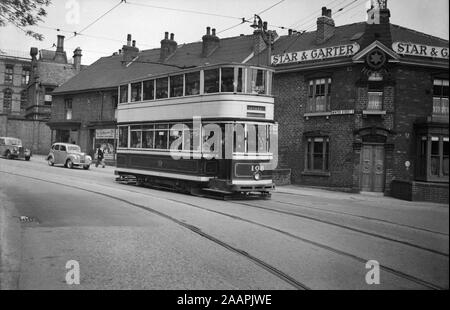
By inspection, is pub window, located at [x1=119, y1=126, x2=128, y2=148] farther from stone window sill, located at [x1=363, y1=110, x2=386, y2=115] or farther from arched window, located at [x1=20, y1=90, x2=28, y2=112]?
arched window, located at [x1=20, y1=90, x2=28, y2=112]

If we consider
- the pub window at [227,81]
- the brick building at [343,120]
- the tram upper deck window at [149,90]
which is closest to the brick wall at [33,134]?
the brick building at [343,120]

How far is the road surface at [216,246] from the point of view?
15.9 feet

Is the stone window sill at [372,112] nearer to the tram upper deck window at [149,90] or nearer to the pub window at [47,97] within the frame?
the tram upper deck window at [149,90]

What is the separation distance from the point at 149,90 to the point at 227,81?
417cm

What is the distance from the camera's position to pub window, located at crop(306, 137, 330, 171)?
69.2 feet

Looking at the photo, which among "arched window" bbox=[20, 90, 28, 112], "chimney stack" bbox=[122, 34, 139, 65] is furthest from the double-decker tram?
"arched window" bbox=[20, 90, 28, 112]

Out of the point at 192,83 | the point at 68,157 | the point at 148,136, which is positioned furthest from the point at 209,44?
the point at 192,83

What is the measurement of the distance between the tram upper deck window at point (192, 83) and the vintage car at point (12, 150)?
23.1 metres

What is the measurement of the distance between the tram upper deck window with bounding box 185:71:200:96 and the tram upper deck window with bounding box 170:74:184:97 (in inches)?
12.0

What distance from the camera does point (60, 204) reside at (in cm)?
1140

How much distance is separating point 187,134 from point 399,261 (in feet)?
33.0

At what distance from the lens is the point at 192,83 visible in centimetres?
1494

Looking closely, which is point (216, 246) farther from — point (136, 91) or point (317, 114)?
point (317, 114)
